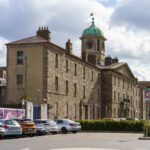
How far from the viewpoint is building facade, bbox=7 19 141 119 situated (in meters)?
57.2

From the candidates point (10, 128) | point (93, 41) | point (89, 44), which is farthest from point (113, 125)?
point (89, 44)

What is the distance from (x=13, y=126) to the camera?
34.6m

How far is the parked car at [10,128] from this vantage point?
33344 mm

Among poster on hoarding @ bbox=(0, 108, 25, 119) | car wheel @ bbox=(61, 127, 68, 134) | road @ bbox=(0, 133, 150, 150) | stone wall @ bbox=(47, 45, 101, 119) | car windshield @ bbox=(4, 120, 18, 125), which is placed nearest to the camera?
road @ bbox=(0, 133, 150, 150)

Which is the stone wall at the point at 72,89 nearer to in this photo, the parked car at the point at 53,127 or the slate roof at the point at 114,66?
the slate roof at the point at 114,66

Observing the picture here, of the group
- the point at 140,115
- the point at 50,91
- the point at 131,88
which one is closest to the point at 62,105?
the point at 50,91

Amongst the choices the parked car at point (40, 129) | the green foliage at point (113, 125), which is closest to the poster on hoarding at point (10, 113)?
the parked car at point (40, 129)

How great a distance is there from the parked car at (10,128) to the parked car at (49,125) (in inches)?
247

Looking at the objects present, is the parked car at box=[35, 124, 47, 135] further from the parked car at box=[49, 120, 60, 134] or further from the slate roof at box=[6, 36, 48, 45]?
the slate roof at box=[6, 36, 48, 45]

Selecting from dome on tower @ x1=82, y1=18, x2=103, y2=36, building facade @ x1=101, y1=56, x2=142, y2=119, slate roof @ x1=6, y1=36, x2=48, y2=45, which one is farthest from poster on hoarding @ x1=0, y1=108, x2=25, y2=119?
dome on tower @ x1=82, y1=18, x2=103, y2=36

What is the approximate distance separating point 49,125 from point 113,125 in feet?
42.6

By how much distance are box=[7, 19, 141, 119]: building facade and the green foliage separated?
16.8 ft

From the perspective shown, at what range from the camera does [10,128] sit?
3412 cm

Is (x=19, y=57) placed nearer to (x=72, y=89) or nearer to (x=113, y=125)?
(x=72, y=89)
